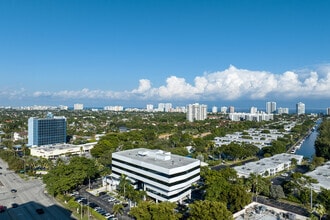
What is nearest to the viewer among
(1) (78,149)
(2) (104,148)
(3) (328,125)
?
(2) (104,148)

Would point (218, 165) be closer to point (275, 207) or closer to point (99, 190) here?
point (275, 207)

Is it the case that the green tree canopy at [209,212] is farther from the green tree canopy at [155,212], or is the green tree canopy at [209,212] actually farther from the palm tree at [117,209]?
the palm tree at [117,209]

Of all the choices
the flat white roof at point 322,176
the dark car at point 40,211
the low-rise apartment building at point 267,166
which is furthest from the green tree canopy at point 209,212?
the low-rise apartment building at point 267,166

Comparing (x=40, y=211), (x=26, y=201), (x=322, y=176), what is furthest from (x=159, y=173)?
(x=322, y=176)

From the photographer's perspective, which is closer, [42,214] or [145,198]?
[42,214]

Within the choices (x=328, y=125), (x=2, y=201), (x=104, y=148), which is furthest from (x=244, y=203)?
(x=328, y=125)

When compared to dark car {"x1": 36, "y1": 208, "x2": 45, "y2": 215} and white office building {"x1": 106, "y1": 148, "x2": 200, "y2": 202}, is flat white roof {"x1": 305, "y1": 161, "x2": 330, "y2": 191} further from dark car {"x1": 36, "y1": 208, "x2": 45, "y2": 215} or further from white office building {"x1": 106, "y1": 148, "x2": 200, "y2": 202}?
dark car {"x1": 36, "y1": 208, "x2": 45, "y2": 215}

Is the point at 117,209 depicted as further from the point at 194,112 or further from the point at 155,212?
the point at 194,112
